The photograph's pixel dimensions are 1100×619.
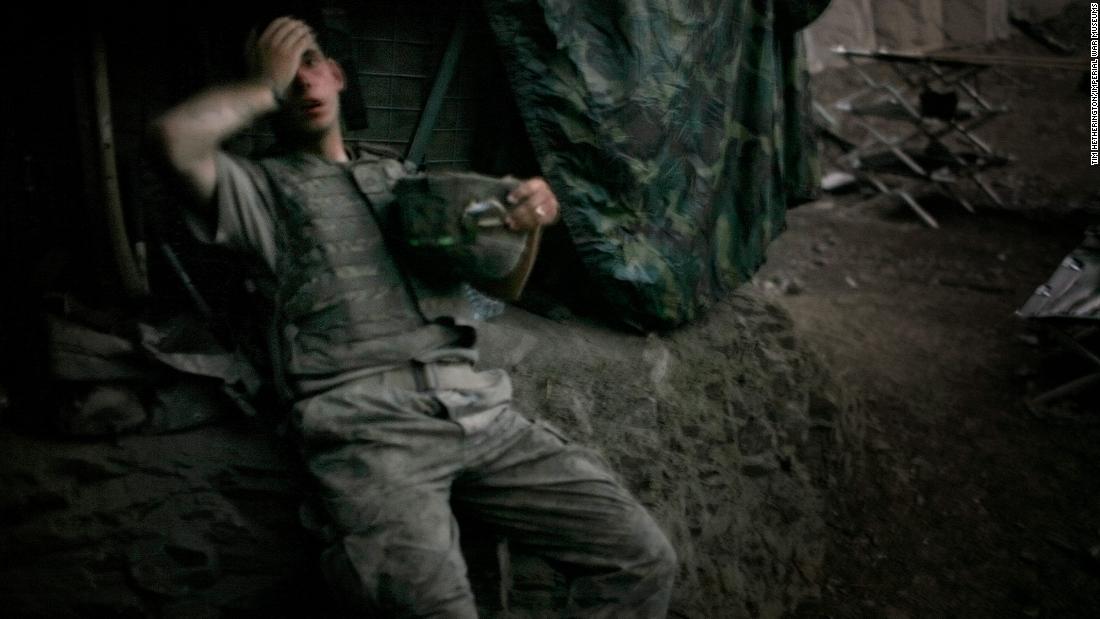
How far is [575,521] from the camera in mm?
1985

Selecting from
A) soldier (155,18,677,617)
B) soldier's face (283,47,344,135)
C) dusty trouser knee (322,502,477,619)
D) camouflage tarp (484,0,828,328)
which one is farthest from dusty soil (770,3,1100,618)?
soldier's face (283,47,344,135)

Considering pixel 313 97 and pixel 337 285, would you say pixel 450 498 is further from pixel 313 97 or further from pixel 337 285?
pixel 313 97

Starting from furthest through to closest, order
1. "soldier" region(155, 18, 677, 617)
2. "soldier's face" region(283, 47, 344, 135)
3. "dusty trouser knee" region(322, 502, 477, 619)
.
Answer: "soldier's face" region(283, 47, 344, 135), "soldier" region(155, 18, 677, 617), "dusty trouser knee" region(322, 502, 477, 619)

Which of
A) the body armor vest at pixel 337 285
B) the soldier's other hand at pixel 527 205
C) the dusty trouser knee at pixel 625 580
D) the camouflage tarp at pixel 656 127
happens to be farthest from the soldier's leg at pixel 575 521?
the camouflage tarp at pixel 656 127

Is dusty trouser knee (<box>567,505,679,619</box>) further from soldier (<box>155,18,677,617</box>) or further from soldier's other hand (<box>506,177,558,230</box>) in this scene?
soldier's other hand (<box>506,177,558,230</box>)

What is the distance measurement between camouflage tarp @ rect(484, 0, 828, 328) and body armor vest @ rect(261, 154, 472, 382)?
1.04 meters

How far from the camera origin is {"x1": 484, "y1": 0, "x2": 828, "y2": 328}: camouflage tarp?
9.50 feet

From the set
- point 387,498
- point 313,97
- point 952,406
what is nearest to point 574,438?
point 387,498

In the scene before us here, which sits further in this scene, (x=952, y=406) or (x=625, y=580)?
(x=952, y=406)

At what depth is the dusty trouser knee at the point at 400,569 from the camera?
5.58 feet

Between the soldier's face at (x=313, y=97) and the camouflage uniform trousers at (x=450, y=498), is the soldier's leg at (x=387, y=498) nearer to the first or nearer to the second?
the camouflage uniform trousers at (x=450, y=498)

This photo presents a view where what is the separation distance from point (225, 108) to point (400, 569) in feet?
3.48

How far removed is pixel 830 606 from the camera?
298 cm

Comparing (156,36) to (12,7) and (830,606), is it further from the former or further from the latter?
(830,606)
